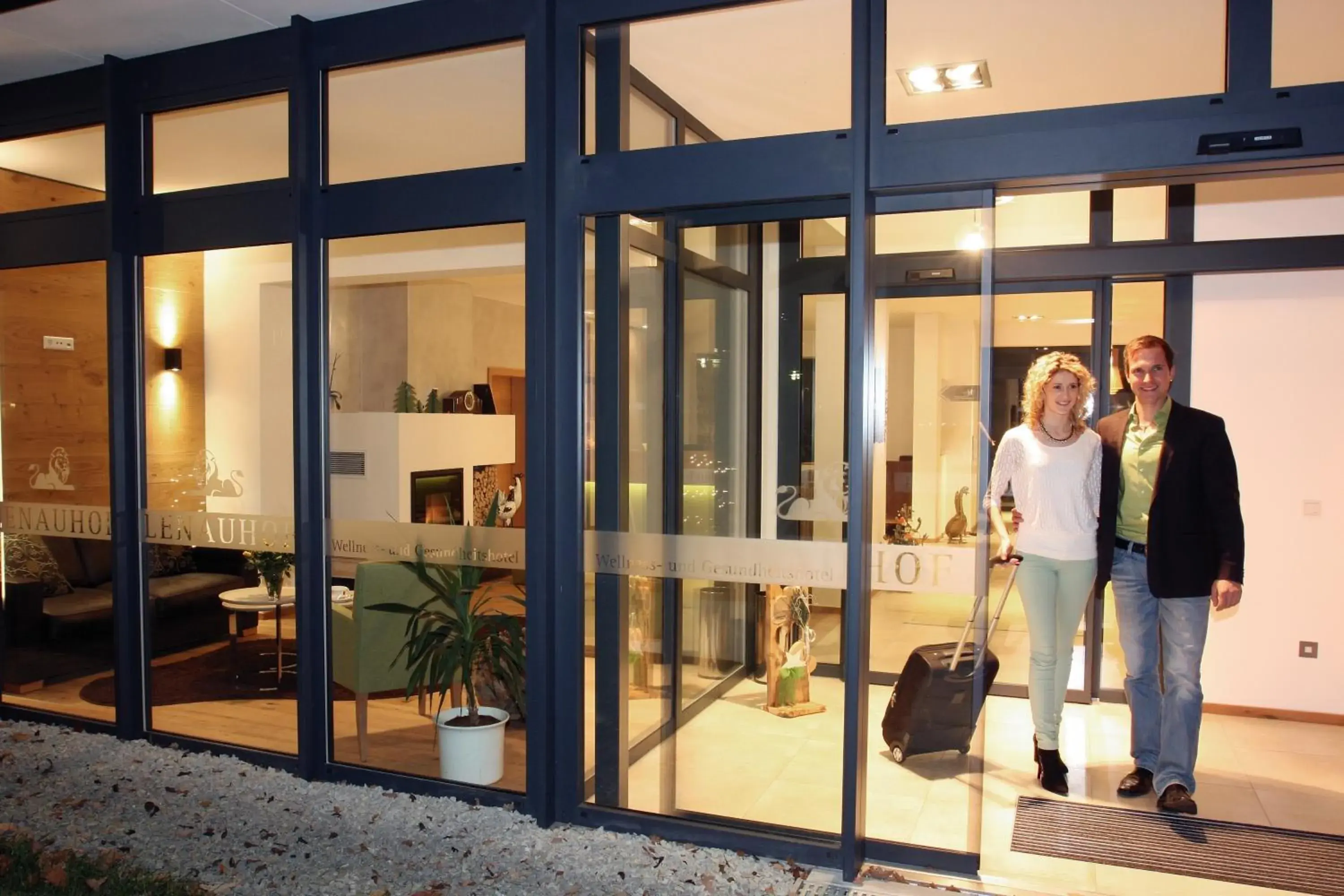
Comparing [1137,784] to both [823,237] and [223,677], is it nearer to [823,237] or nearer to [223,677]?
[823,237]

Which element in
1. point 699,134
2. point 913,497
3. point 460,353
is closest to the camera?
point 913,497

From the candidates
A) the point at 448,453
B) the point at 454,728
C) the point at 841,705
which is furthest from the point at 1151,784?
the point at 448,453

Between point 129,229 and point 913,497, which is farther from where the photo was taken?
point 129,229

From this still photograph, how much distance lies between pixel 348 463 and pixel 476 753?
116cm

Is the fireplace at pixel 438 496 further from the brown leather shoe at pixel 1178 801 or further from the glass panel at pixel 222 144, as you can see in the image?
the brown leather shoe at pixel 1178 801

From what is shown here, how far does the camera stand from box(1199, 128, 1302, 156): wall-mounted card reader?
2.47 meters

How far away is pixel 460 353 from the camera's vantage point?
3428mm

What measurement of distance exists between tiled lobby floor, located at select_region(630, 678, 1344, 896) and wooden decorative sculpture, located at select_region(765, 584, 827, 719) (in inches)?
1.6

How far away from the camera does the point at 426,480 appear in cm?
351

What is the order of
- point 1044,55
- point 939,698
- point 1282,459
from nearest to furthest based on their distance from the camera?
point 1044,55 < point 939,698 < point 1282,459

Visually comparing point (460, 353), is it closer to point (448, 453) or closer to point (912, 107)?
point (448, 453)

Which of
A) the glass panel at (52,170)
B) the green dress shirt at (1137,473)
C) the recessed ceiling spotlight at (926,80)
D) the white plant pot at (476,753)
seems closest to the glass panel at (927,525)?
the recessed ceiling spotlight at (926,80)

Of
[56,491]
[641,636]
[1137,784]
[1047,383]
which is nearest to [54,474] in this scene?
[56,491]

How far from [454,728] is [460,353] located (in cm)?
133
